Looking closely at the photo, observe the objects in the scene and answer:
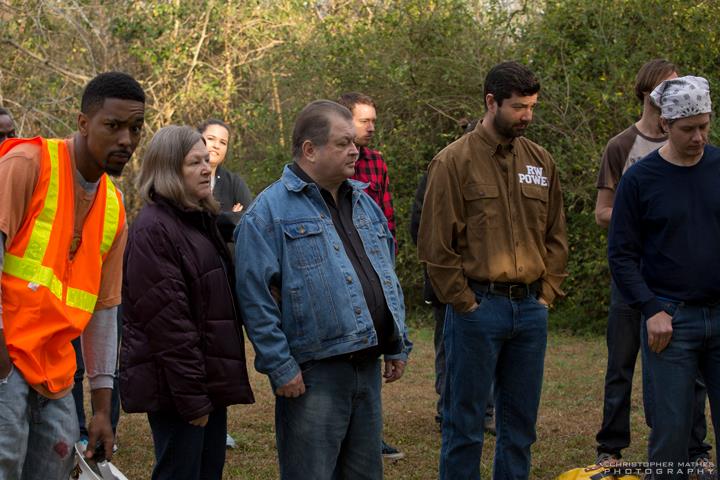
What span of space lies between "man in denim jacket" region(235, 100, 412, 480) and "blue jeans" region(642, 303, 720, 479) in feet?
4.36

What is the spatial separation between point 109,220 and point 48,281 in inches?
16.3

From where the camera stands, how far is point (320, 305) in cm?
425

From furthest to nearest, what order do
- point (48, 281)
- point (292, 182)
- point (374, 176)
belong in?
1. point (374, 176)
2. point (292, 182)
3. point (48, 281)

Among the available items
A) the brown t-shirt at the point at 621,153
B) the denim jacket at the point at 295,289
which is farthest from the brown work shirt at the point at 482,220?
the brown t-shirt at the point at 621,153

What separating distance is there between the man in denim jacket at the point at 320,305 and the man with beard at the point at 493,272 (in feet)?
2.44

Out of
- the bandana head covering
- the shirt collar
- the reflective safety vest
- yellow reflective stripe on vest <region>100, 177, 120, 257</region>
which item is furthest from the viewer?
the shirt collar

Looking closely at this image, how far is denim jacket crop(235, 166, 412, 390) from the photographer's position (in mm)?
4219

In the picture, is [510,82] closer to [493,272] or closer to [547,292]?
[493,272]

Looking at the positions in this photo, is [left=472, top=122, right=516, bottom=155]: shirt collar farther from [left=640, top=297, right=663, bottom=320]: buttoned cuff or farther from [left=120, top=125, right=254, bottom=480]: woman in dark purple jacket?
[left=120, top=125, right=254, bottom=480]: woman in dark purple jacket

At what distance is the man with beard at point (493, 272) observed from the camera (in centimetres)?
518

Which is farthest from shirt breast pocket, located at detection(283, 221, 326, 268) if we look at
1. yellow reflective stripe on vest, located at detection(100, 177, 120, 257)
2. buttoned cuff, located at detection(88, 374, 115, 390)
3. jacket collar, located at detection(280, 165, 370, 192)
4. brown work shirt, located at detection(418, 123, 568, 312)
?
brown work shirt, located at detection(418, 123, 568, 312)

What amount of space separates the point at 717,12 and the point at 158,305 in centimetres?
900

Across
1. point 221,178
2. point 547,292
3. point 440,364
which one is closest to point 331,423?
point 547,292

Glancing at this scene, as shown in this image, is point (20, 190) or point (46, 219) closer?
point (20, 190)
